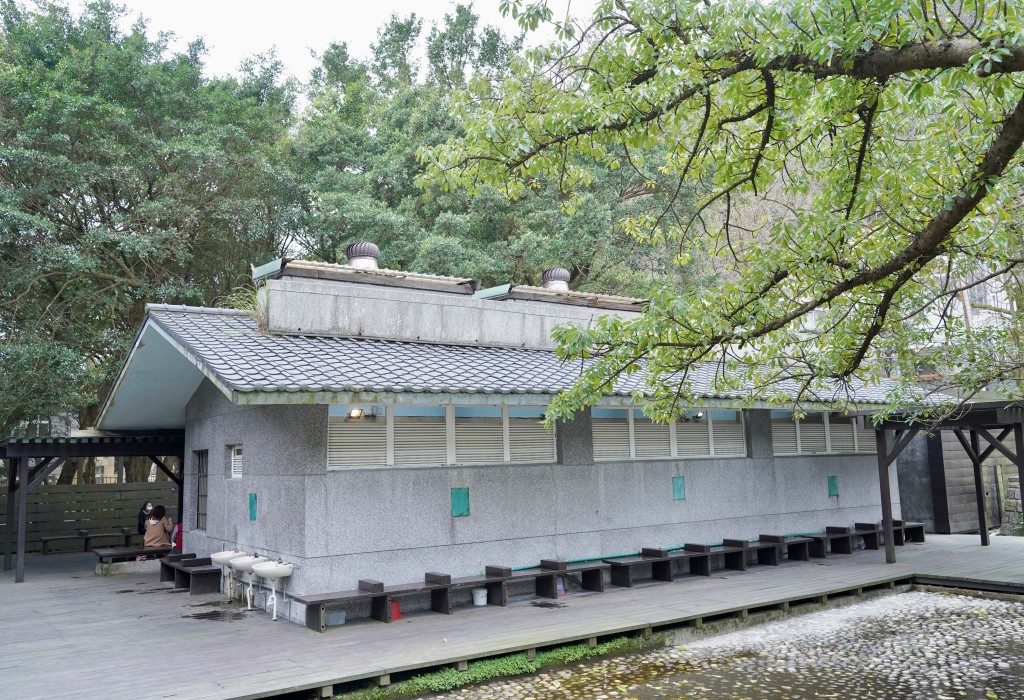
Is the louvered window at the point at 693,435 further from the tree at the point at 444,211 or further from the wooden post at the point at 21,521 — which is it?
the wooden post at the point at 21,521

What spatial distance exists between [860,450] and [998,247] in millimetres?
9201

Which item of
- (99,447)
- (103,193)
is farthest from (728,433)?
(103,193)

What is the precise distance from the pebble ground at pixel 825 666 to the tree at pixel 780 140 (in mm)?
2405

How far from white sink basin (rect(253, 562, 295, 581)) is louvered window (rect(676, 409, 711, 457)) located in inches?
234

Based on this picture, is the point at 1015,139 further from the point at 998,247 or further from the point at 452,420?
the point at 452,420

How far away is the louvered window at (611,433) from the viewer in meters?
10.8

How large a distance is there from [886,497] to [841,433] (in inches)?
91.8

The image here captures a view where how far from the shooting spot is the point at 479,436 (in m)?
9.70

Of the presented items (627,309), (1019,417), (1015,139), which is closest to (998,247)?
(1015,139)

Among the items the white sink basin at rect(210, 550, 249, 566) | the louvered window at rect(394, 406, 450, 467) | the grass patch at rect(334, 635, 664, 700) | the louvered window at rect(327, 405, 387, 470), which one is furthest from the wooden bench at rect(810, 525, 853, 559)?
the white sink basin at rect(210, 550, 249, 566)

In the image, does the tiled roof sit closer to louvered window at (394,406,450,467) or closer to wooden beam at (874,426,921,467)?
louvered window at (394,406,450,467)

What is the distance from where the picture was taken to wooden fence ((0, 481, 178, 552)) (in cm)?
1708

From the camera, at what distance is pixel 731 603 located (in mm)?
8953

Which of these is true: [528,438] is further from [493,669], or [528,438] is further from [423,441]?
[493,669]
